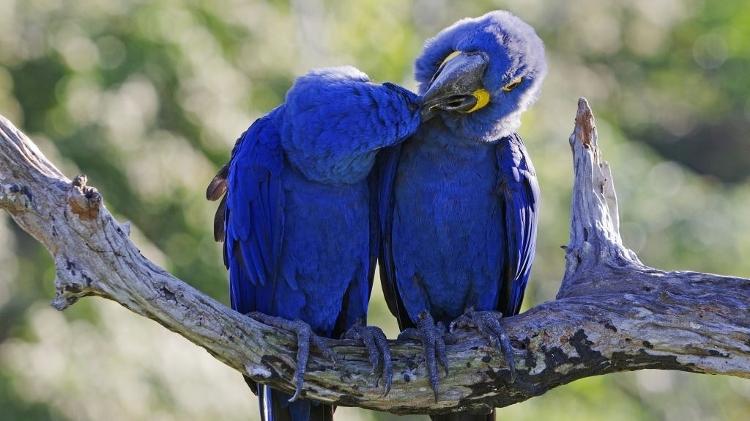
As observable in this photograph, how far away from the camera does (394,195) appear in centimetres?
396

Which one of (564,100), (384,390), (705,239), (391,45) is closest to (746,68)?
(564,100)

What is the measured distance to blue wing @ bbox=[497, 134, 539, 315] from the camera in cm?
387

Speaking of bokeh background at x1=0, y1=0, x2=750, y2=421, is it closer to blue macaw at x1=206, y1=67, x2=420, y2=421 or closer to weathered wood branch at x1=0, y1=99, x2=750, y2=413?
blue macaw at x1=206, y1=67, x2=420, y2=421

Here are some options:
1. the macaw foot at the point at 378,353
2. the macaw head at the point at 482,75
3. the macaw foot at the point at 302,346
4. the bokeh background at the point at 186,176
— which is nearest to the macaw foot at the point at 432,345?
the macaw foot at the point at 378,353

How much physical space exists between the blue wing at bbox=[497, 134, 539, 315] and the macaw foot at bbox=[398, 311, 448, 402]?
1.88 ft

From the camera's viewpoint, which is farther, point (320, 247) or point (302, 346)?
point (320, 247)

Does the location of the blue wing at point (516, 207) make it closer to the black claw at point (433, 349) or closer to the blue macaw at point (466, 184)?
the blue macaw at point (466, 184)

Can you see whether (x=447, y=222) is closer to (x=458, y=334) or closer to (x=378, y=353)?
(x=458, y=334)

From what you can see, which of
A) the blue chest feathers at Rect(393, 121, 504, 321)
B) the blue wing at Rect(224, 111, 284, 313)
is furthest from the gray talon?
the blue wing at Rect(224, 111, 284, 313)

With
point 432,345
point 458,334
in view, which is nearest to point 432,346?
point 432,345

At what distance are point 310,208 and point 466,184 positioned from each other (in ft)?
2.00

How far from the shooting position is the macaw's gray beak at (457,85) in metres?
3.56

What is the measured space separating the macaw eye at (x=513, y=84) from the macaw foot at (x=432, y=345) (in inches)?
34.5

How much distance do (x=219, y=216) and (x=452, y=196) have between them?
39.4 inches
